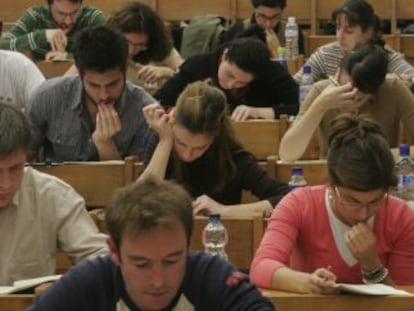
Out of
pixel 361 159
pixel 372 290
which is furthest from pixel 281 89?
pixel 372 290

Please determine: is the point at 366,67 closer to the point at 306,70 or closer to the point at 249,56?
the point at 249,56

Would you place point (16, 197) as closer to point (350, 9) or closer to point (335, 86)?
point (335, 86)

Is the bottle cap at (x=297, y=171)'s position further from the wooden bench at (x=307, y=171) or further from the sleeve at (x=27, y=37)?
the sleeve at (x=27, y=37)

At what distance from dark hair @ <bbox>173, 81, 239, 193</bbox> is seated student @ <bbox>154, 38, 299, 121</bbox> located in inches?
35.9

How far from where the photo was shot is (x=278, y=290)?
2.63m

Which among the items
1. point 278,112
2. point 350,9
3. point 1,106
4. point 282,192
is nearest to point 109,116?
point 282,192

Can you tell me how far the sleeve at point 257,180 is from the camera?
3.74 meters

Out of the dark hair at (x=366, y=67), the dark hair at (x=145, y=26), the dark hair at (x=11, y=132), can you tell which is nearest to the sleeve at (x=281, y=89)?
the dark hair at (x=145, y=26)

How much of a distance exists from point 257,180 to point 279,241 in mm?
1009

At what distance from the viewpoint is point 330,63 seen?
580 centimetres

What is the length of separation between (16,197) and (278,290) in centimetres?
70

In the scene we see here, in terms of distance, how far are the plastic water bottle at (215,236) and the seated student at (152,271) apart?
108 centimetres

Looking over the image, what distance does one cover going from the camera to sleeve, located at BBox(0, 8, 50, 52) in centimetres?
588

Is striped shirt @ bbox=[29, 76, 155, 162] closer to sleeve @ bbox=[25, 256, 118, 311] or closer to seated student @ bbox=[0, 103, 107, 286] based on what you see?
seated student @ bbox=[0, 103, 107, 286]
